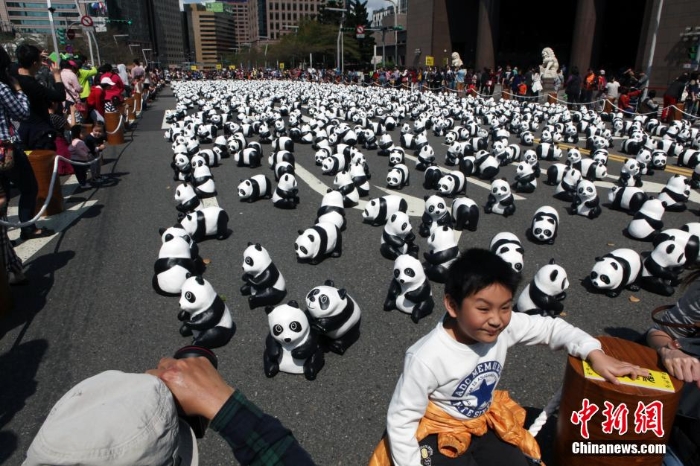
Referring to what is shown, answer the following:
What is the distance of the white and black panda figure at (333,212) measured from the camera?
21.3ft

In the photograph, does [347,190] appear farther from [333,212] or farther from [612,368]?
[612,368]

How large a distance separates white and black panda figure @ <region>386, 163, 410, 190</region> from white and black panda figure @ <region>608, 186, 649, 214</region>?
11.9 feet

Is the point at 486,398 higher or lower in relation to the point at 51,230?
higher

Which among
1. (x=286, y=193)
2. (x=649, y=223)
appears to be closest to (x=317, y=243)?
(x=286, y=193)

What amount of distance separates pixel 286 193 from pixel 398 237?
8.88 feet

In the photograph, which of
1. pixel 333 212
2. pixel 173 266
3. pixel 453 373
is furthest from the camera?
pixel 333 212

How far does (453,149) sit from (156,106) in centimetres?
2040

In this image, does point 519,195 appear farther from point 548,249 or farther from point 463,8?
point 463,8

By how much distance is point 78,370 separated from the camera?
3770mm

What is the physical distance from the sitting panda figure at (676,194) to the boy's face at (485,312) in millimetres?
7098

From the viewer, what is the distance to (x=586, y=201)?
24.2 feet

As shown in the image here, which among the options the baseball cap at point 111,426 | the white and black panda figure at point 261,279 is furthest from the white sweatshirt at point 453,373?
the white and black panda figure at point 261,279

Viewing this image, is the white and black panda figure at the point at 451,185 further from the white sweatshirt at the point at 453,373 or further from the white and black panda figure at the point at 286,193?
the white sweatshirt at the point at 453,373

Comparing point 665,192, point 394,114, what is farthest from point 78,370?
point 394,114
